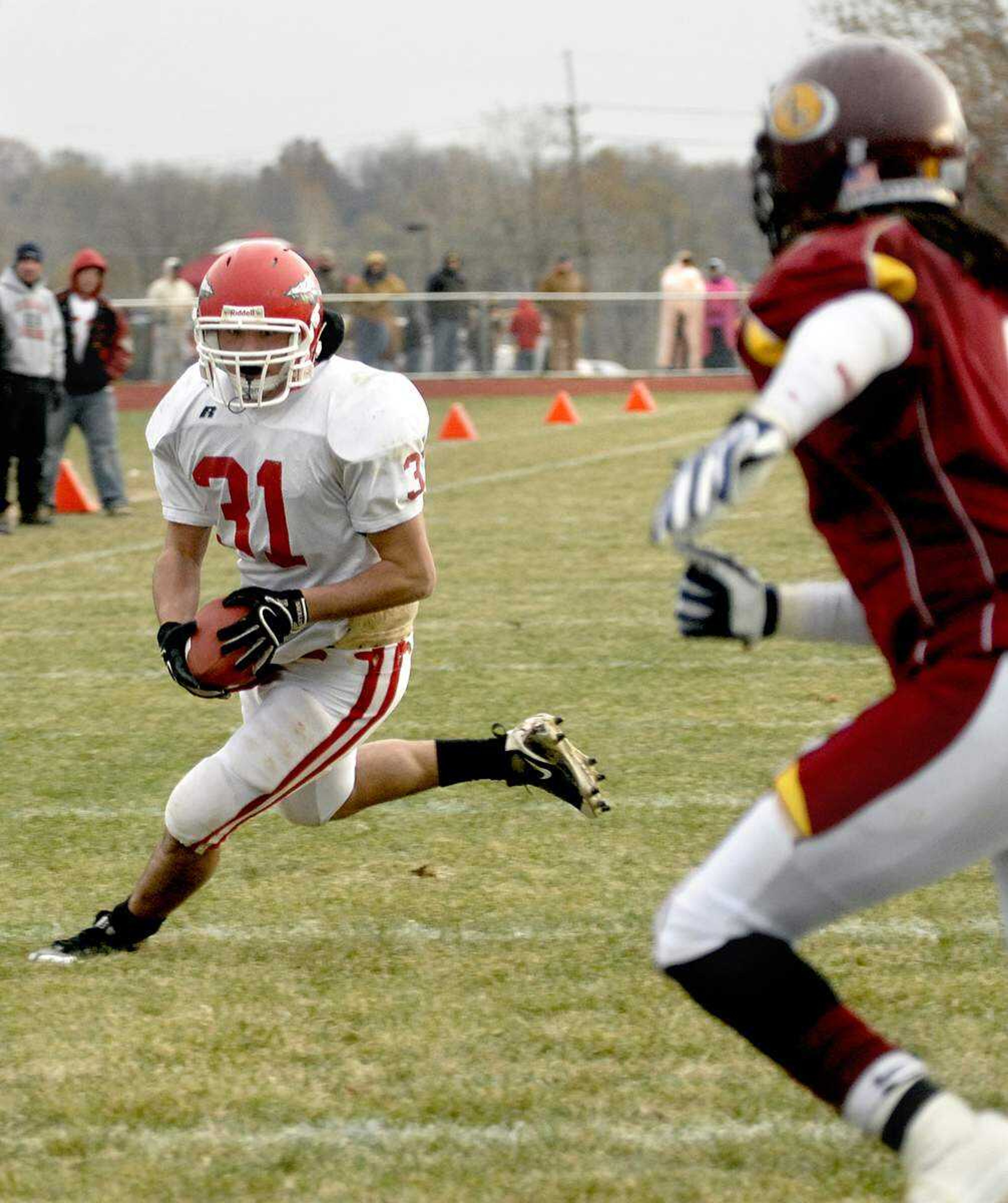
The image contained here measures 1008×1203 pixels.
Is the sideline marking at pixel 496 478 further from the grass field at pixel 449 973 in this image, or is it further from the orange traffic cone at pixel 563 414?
the grass field at pixel 449 973

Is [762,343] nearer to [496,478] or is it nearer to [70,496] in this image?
[70,496]

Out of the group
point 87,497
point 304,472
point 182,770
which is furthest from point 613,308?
point 304,472

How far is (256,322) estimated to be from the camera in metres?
3.87

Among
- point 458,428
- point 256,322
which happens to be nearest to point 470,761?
point 256,322

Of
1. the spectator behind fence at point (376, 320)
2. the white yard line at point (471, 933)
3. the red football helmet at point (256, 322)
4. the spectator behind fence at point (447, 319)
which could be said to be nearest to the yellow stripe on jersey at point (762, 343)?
the red football helmet at point (256, 322)

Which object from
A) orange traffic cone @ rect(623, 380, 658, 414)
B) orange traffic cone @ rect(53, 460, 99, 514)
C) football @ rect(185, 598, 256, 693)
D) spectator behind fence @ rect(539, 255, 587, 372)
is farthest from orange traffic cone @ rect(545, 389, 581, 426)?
football @ rect(185, 598, 256, 693)

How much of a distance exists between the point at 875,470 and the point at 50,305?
384 inches

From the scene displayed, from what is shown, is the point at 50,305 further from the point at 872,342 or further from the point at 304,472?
the point at 872,342

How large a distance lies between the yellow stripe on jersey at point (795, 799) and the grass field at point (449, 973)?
744mm

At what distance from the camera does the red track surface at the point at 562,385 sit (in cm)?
2375

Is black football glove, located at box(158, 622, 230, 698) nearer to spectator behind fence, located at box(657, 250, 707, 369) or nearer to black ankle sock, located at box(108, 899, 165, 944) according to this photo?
black ankle sock, located at box(108, 899, 165, 944)

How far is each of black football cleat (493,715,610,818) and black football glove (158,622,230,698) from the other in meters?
0.98

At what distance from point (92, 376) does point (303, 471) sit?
8268mm

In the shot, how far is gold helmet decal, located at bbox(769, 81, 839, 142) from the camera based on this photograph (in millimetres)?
2568
